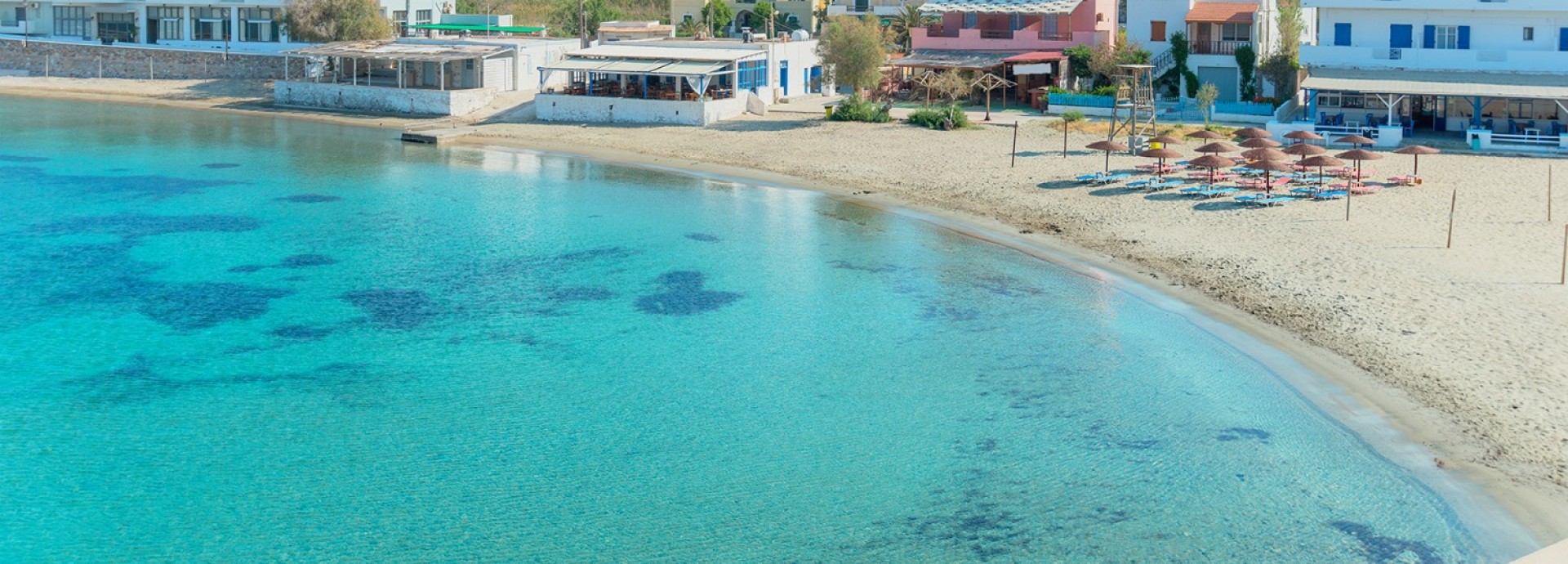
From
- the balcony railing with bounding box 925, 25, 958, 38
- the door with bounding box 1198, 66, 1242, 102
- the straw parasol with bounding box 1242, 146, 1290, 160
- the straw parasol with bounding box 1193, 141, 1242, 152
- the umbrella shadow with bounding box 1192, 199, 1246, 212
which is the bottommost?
the umbrella shadow with bounding box 1192, 199, 1246, 212

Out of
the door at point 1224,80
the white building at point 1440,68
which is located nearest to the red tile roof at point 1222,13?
the door at point 1224,80

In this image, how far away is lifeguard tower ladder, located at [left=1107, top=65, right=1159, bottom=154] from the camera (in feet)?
173

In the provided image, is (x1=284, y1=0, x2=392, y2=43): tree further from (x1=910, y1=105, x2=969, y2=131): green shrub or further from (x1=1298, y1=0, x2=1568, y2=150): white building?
(x1=1298, y1=0, x2=1568, y2=150): white building

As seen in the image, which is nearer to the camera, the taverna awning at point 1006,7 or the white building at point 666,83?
the white building at point 666,83

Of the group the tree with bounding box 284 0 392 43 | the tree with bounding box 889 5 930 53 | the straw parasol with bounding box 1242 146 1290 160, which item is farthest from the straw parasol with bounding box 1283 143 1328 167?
the tree with bounding box 284 0 392 43

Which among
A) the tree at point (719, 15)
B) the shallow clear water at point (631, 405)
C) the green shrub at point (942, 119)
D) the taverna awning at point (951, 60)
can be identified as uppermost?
the tree at point (719, 15)

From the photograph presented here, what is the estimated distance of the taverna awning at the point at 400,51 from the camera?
70.7 meters

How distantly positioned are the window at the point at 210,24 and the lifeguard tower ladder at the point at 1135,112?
178 feet

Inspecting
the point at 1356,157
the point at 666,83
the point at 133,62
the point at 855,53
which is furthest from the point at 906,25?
the point at 1356,157

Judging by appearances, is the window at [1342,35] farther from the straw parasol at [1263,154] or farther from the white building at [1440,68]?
the straw parasol at [1263,154]

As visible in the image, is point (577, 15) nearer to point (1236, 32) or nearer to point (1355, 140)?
point (1236, 32)

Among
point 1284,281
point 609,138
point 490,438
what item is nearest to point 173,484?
point 490,438

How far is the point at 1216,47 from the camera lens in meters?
65.2

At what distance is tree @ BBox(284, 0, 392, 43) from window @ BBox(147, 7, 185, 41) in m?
12.4
